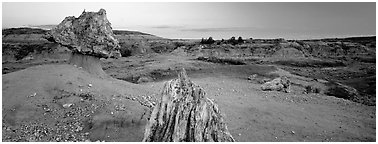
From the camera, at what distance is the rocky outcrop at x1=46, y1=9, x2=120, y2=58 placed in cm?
1390

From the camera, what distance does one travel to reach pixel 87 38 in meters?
14.0

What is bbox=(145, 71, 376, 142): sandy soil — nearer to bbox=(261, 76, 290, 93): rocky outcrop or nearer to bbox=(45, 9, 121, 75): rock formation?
bbox=(261, 76, 290, 93): rocky outcrop

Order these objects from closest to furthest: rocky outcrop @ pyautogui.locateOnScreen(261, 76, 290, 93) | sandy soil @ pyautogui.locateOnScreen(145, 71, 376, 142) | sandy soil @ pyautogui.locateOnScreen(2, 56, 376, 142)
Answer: sandy soil @ pyautogui.locateOnScreen(2, 56, 376, 142)
sandy soil @ pyautogui.locateOnScreen(145, 71, 376, 142)
rocky outcrop @ pyautogui.locateOnScreen(261, 76, 290, 93)

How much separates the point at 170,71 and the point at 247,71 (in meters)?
5.35

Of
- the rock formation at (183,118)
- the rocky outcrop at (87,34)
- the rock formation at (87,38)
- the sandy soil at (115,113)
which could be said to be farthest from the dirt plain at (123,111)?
the rock formation at (183,118)

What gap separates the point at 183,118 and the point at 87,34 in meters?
9.94

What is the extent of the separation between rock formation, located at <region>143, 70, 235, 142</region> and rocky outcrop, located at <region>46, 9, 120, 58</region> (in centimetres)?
903

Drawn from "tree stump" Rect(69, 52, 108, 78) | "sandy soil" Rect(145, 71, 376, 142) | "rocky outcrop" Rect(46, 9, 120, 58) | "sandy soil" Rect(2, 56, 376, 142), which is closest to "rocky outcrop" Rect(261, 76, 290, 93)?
"sandy soil" Rect(145, 71, 376, 142)

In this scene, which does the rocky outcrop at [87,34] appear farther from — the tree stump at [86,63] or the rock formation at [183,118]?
the rock formation at [183,118]

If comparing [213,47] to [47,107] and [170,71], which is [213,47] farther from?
[47,107]

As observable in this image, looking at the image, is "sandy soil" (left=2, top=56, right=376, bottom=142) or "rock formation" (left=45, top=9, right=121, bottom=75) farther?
"rock formation" (left=45, top=9, right=121, bottom=75)

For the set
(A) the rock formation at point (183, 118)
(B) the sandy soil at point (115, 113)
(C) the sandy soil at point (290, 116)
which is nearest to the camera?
(A) the rock formation at point (183, 118)

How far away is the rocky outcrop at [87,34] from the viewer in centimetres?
1390

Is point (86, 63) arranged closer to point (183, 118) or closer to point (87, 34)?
point (87, 34)
